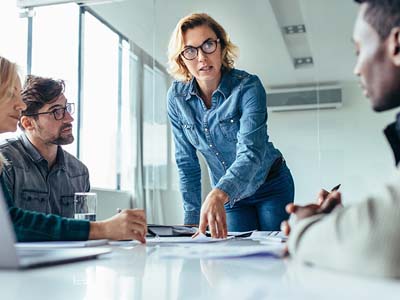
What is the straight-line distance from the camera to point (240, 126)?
1389 mm

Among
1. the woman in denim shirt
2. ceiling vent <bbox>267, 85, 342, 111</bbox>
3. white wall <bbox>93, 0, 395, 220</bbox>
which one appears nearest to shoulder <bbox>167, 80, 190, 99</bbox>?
the woman in denim shirt

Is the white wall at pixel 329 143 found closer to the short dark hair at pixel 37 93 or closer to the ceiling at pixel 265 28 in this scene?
the ceiling at pixel 265 28

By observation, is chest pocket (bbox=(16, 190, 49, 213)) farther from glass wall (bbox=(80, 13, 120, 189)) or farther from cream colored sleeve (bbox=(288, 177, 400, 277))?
glass wall (bbox=(80, 13, 120, 189))

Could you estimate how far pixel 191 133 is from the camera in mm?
1541

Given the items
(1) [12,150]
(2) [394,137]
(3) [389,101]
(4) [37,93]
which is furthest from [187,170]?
(3) [389,101]

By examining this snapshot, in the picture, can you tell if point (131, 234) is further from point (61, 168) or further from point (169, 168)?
point (169, 168)

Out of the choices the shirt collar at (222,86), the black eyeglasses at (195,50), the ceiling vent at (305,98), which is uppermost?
the ceiling vent at (305,98)

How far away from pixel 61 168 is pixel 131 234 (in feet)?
2.84

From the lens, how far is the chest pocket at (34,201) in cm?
156

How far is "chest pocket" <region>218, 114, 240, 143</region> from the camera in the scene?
1441mm

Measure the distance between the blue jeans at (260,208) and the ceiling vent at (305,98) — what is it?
84.7 inches

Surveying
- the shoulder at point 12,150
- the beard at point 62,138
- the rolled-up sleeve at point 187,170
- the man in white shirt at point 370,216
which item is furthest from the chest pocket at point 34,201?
the man in white shirt at point 370,216

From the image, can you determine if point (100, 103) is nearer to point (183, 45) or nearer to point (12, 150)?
point (12, 150)

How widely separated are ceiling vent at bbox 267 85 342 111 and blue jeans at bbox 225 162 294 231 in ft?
7.06
